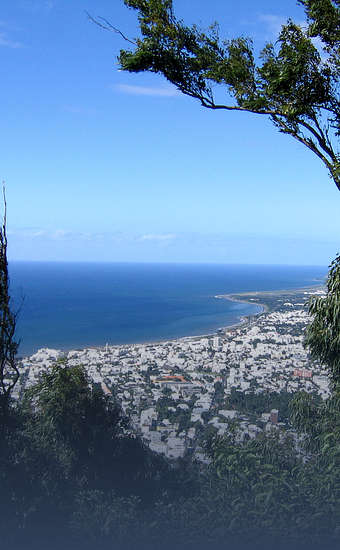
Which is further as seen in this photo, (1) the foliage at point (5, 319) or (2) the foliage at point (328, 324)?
(1) the foliage at point (5, 319)

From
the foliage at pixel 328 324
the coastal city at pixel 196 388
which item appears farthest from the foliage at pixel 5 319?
the foliage at pixel 328 324

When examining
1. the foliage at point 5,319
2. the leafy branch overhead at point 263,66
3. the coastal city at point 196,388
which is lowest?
the coastal city at point 196,388

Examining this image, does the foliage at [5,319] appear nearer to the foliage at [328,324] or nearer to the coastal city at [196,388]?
the coastal city at [196,388]

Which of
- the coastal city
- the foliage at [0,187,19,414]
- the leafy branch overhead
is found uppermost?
the leafy branch overhead

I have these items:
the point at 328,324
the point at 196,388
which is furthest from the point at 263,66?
the point at 196,388

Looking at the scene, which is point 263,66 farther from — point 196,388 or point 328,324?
point 196,388

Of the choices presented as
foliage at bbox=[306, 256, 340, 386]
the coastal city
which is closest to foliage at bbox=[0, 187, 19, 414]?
the coastal city

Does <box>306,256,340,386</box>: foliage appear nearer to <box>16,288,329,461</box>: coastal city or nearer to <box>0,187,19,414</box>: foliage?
<box>16,288,329,461</box>: coastal city

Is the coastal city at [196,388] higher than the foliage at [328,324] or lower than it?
lower
